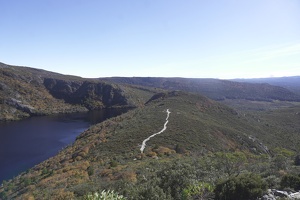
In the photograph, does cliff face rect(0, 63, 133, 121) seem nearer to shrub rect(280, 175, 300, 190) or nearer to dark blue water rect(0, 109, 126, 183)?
dark blue water rect(0, 109, 126, 183)

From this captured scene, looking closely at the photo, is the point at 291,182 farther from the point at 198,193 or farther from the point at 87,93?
the point at 87,93

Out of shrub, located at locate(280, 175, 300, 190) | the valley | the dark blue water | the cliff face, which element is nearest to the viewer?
shrub, located at locate(280, 175, 300, 190)

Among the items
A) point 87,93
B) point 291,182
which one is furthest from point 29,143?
point 87,93

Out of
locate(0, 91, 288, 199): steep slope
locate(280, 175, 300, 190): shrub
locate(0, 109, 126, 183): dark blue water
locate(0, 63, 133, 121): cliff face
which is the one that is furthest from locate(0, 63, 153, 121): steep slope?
locate(280, 175, 300, 190): shrub

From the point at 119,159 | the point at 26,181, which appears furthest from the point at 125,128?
the point at 26,181

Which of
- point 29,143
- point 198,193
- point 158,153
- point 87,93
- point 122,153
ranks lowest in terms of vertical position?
point 29,143

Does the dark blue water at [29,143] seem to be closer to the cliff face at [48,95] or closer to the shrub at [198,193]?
the cliff face at [48,95]

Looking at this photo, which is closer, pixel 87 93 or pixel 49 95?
pixel 49 95
